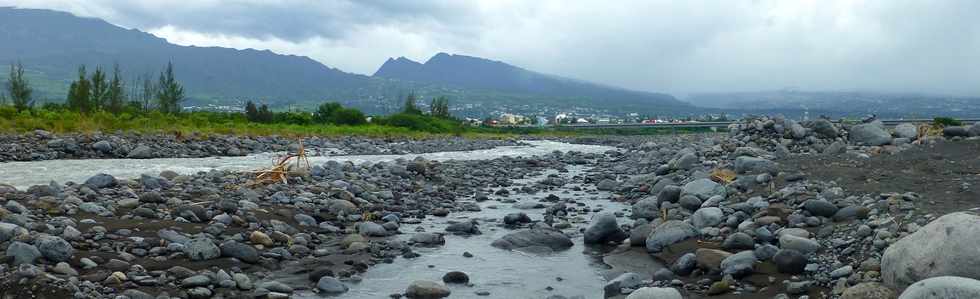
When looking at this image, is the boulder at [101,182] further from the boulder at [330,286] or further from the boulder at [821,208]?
the boulder at [821,208]

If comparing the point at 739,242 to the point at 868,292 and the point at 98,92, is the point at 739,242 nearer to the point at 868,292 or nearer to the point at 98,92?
the point at 868,292

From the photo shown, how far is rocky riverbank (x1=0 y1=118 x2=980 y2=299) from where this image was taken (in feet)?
26.8

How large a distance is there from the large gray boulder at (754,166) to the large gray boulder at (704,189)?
7.41 feet

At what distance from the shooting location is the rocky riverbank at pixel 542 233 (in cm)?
816

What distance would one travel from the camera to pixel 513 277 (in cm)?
1061

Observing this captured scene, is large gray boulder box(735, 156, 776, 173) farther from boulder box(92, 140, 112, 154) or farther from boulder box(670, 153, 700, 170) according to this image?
boulder box(92, 140, 112, 154)

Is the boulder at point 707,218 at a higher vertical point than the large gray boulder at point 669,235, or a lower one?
higher

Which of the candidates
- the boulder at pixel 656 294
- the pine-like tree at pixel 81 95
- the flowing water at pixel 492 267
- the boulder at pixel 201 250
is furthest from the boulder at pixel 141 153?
the pine-like tree at pixel 81 95

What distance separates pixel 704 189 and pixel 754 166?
3.06 meters

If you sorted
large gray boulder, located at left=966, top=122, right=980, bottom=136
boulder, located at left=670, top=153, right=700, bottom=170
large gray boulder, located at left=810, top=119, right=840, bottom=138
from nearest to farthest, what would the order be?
1. boulder, located at left=670, top=153, right=700, bottom=170
2. large gray boulder, located at left=966, top=122, right=980, bottom=136
3. large gray boulder, located at left=810, top=119, right=840, bottom=138

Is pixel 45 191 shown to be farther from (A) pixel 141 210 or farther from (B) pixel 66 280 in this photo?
(B) pixel 66 280

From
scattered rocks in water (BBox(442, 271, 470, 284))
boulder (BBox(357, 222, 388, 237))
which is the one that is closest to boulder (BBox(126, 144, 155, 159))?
boulder (BBox(357, 222, 388, 237))

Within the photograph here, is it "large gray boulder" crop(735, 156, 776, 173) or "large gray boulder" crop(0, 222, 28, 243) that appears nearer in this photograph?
"large gray boulder" crop(0, 222, 28, 243)

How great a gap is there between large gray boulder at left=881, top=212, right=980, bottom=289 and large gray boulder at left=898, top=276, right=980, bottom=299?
858 millimetres
